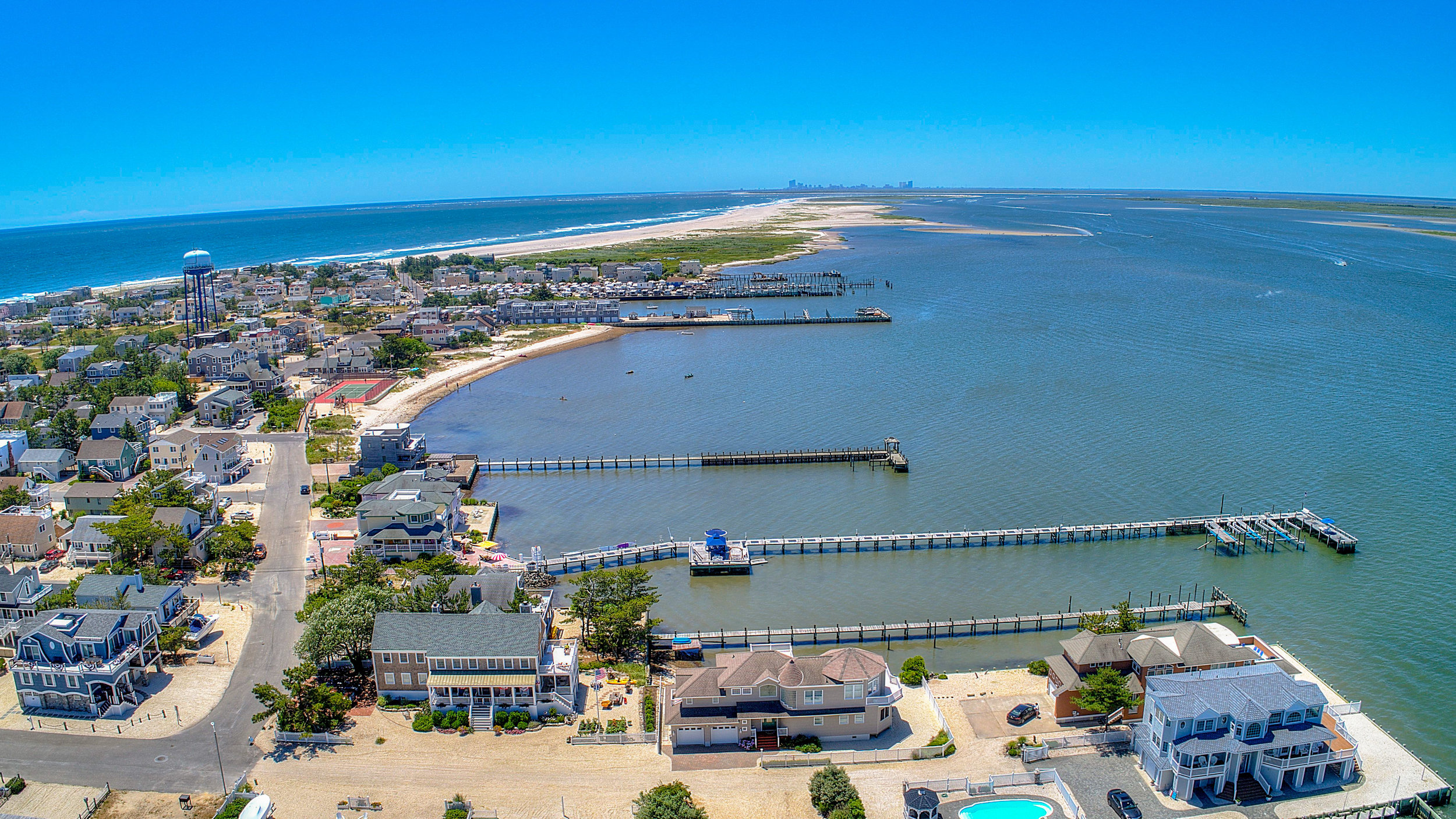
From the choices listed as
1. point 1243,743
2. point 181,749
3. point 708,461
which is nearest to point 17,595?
point 181,749

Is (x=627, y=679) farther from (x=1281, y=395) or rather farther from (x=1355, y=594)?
(x=1281, y=395)

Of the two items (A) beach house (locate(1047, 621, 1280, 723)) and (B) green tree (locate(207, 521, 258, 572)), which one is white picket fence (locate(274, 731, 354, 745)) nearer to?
(B) green tree (locate(207, 521, 258, 572))

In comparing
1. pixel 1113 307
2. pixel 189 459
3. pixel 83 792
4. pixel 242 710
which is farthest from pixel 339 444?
pixel 1113 307

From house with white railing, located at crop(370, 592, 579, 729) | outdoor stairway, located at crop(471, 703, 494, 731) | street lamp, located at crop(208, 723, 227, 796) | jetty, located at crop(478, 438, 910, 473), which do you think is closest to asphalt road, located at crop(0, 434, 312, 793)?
street lamp, located at crop(208, 723, 227, 796)

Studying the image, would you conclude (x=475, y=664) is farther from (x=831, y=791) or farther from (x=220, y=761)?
(x=831, y=791)

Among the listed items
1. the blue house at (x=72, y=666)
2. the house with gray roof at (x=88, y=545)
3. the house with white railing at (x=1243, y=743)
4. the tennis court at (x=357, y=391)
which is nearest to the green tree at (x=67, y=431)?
the tennis court at (x=357, y=391)

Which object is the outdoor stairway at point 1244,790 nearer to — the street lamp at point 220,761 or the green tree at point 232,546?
the street lamp at point 220,761
